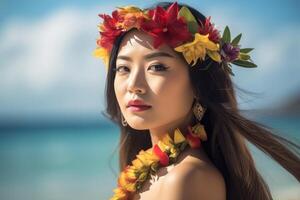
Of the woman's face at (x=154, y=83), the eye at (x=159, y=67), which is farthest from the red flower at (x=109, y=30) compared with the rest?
the eye at (x=159, y=67)

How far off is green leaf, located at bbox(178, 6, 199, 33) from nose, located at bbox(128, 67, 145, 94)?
205mm

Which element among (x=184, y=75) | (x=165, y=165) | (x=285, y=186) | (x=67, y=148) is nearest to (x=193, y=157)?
(x=165, y=165)

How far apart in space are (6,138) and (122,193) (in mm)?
5427

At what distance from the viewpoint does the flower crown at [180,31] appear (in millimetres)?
1791

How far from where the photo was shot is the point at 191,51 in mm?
1780

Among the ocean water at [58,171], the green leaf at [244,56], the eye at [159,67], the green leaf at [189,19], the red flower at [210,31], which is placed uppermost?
the green leaf at [189,19]

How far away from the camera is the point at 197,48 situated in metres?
1.79

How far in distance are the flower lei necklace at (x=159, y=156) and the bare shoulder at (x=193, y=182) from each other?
0.25 ft

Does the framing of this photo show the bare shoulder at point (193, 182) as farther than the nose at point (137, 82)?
No

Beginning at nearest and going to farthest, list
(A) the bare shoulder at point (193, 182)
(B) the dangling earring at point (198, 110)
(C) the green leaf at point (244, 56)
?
1. (A) the bare shoulder at point (193, 182)
2. (B) the dangling earring at point (198, 110)
3. (C) the green leaf at point (244, 56)

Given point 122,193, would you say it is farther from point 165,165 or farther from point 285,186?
point 285,186

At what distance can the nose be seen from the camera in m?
1.79

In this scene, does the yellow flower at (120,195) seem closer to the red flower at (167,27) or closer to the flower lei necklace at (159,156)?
the flower lei necklace at (159,156)

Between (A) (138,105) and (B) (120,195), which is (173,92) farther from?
(B) (120,195)
